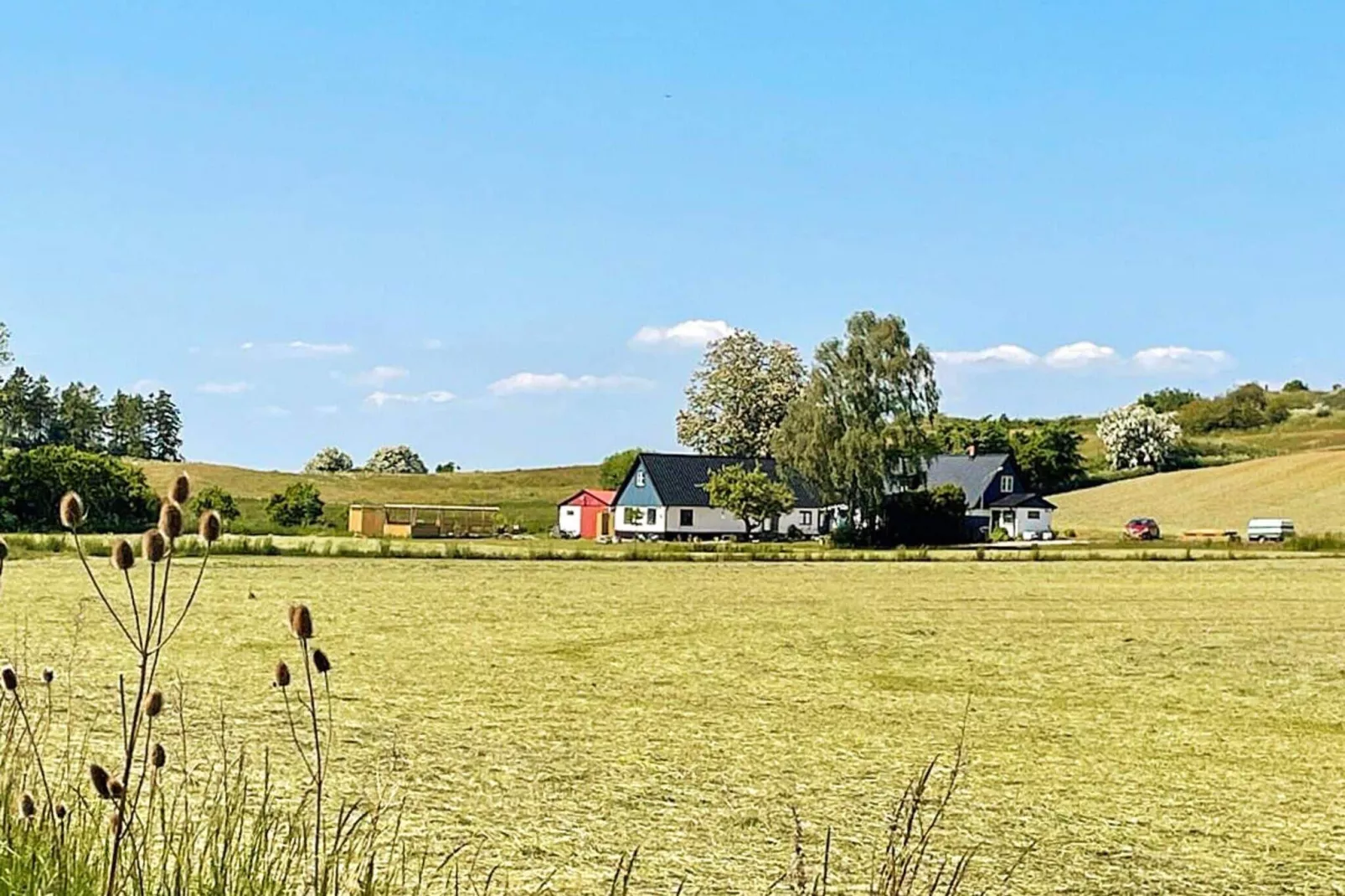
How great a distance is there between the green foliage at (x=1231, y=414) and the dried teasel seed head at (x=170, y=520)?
215 ft

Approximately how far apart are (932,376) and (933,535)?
12.0 feet

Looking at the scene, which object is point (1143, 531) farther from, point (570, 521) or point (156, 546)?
point (156, 546)

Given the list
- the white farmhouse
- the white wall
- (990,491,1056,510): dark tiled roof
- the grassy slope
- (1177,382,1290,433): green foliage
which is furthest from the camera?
(1177,382,1290,433): green foliage

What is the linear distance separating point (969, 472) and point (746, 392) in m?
7.28

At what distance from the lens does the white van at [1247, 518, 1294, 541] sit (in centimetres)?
3700

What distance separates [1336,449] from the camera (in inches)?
2051

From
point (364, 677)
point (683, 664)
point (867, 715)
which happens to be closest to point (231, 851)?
point (867, 715)

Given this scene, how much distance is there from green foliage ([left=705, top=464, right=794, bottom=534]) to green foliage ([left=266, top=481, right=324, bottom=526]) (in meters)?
11.1

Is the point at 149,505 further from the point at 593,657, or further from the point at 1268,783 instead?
the point at 1268,783

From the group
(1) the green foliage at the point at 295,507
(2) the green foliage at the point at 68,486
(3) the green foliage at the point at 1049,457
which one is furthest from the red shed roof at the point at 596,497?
(3) the green foliage at the point at 1049,457

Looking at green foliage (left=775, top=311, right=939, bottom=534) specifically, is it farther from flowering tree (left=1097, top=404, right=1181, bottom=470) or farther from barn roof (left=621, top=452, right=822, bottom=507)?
flowering tree (left=1097, top=404, right=1181, bottom=470)

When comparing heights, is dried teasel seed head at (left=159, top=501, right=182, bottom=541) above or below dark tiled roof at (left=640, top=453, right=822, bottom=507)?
below

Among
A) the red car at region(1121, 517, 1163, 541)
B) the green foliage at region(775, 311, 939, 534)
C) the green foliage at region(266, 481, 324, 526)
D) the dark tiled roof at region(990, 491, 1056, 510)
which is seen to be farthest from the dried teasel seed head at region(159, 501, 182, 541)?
the dark tiled roof at region(990, 491, 1056, 510)

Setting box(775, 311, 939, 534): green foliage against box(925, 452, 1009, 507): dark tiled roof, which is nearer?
box(775, 311, 939, 534): green foliage
